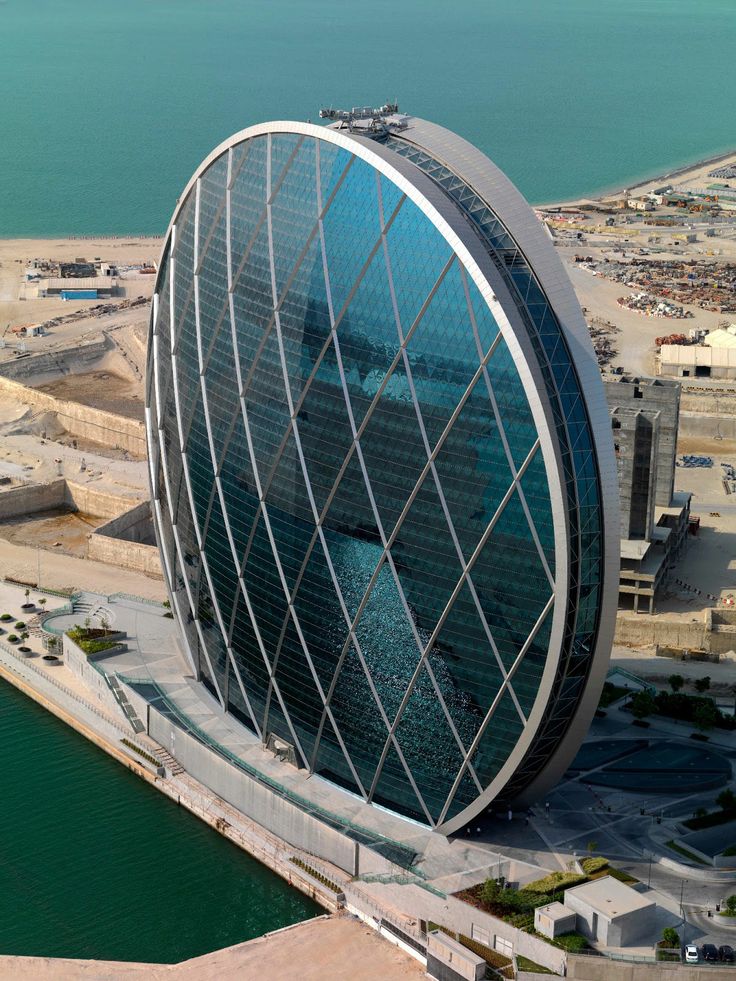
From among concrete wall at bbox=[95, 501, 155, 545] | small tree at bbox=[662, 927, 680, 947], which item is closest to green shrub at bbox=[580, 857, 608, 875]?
small tree at bbox=[662, 927, 680, 947]

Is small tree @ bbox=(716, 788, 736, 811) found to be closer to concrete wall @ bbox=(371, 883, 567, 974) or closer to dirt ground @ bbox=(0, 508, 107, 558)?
concrete wall @ bbox=(371, 883, 567, 974)

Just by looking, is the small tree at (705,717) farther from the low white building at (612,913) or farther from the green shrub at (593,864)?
the low white building at (612,913)

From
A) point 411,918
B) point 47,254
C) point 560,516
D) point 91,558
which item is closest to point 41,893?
point 411,918

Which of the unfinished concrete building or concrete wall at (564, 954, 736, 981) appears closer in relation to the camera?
concrete wall at (564, 954, 736, 981)

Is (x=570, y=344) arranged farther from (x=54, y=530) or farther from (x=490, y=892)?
(x=54, y=530)

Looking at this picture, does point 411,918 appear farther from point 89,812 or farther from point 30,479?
point 30,479

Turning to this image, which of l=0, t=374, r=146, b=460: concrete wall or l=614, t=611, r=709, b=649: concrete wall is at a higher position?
l=0, t=374, r=146, b=460: concrete wall
